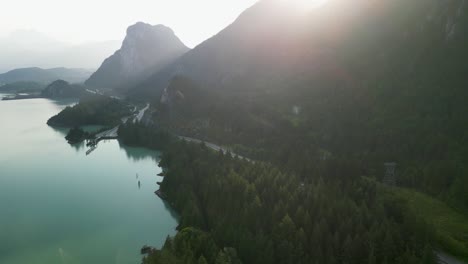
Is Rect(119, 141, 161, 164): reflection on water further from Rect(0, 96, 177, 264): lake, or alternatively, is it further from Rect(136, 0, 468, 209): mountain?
Rect(136, 0, 468, 209): mountain

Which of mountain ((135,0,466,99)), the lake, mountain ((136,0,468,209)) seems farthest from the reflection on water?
mountain ((135,0,466,99))

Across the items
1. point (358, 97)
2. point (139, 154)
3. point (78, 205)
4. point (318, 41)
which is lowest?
point (78, 205)

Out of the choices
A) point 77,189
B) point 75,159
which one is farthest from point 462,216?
point 75,159

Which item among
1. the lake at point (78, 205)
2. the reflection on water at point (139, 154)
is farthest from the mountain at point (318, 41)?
the lake at point (78, 205)

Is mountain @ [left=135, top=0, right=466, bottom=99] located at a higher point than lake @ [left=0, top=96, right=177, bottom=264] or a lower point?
higher

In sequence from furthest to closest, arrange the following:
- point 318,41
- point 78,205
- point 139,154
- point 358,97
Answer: point 318,41 < point 358,97 < point 139,154 < point 78,205

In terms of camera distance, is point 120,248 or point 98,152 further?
point 98,152

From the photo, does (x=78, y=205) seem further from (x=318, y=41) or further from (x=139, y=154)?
(x=318, y=41)

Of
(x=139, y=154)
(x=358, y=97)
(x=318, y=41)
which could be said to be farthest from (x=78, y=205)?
(x=318, y=41)

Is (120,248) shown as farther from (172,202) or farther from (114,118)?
(114,118)
